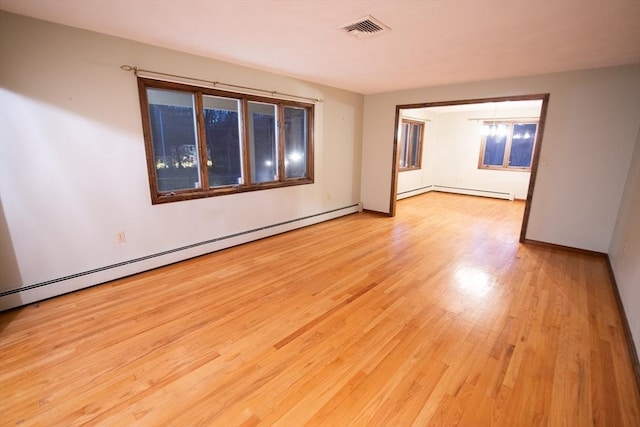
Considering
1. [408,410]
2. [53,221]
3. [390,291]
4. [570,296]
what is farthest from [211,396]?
[570,296]

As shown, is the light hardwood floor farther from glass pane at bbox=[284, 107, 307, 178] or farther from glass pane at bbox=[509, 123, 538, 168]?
glass pane at bbox=[509, 123, 538, 168]

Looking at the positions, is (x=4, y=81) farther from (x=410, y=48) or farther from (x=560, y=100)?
(x=560, y=100)

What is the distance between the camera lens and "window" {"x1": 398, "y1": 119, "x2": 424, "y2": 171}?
7391mm

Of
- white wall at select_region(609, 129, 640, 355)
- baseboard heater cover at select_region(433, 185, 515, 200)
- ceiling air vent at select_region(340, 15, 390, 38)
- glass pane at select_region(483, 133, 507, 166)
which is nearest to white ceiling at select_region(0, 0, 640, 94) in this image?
ceiling air vent at select_region(340, 15, 390, 38)

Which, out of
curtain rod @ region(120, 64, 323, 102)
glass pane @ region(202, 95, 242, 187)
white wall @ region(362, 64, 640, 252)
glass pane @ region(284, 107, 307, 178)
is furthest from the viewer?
glass pane @ region(284, 107, 307, 178)

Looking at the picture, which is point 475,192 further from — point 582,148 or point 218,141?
point 218,141

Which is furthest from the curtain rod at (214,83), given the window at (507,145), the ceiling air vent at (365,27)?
the window at (507,145)

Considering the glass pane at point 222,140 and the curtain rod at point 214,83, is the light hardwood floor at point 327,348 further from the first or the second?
the curtain rod at point 214,83

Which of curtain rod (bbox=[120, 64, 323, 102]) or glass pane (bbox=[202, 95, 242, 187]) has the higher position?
curtain rod (bbox=[120, 64, 323, 102])

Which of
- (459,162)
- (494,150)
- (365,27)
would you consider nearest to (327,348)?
(365,27)

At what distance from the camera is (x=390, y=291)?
2.81 metres

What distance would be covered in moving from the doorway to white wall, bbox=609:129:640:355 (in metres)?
3.67

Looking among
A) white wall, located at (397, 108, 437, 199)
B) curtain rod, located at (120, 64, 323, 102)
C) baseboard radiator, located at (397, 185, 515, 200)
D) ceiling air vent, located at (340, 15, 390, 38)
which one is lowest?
baseboard radiator, located at (397, 185, 515, 200)

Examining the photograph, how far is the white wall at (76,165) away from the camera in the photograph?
2.37 m
